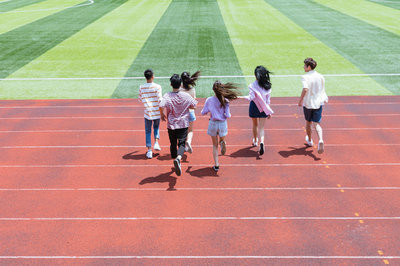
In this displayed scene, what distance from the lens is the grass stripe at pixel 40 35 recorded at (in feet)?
57.5

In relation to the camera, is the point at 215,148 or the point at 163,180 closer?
the point at 163,180

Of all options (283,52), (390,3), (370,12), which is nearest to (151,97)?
(283,52)

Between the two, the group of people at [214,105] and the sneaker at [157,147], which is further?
the sneaker at [157,147]

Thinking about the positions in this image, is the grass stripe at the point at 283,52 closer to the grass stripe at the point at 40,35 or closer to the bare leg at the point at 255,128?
the bare leg at the point at 255,128

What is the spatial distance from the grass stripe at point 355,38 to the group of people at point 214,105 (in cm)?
565

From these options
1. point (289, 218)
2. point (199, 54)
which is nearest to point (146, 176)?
point (289, 218)

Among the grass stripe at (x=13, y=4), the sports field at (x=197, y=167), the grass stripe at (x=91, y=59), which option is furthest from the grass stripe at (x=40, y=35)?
the grass stripe at (x=13, y=4)

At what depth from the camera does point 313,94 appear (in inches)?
329

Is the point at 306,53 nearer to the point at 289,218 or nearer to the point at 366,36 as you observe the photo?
the point at 366,36

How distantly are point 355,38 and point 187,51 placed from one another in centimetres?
806

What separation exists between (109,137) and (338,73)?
29.0 feet

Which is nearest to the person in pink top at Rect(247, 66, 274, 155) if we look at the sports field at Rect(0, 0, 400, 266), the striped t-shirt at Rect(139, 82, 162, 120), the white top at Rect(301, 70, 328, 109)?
the white top at Rect(301, 70, 328, 109)

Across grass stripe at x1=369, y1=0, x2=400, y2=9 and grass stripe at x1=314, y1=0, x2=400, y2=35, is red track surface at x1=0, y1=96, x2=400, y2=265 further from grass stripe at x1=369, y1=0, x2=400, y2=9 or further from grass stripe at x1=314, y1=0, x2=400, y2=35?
grass stripe at x1=369, y1=0, x2=400, y2=9

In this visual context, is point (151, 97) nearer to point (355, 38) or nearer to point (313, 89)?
point (313, 89)
